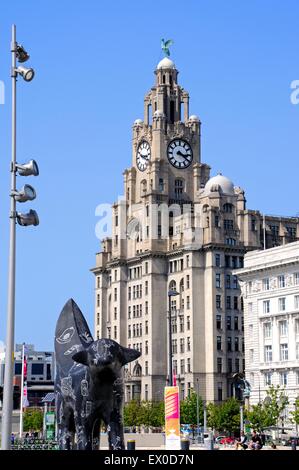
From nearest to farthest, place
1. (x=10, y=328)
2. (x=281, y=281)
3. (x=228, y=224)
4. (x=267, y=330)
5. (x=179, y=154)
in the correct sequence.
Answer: (x=10, y=328), (x=281, y=281), (x=267, y=330), (x=228, y=224), (x=179, y=154)

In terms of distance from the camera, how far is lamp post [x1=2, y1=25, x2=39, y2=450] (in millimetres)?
23031

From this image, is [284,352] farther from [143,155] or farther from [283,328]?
[143,155]

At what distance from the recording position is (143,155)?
508 feet

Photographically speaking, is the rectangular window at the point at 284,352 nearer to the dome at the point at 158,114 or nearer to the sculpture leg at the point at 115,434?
the dome at the point at 158,114

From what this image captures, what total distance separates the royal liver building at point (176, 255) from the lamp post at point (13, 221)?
107185 millimetres

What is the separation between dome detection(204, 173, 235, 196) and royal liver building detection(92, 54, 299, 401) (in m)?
0.26

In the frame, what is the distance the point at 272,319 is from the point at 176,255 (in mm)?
39298

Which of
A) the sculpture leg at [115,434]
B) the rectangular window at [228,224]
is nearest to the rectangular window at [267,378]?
the rectangular window at [228,224]

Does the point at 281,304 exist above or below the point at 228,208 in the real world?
below

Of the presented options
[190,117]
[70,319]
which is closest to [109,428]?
[70,319]

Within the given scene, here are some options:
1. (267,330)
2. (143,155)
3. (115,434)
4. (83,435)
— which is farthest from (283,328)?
(83,435)

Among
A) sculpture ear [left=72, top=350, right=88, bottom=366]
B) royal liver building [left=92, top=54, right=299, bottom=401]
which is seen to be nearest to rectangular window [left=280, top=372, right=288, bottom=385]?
royal liver building [left=92, top=54, right=299, bottom=401]

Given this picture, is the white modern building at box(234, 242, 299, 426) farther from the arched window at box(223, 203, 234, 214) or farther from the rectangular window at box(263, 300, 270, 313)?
the arched window at box(223, 203, 234, 214)

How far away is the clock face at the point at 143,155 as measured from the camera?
6029 inches
